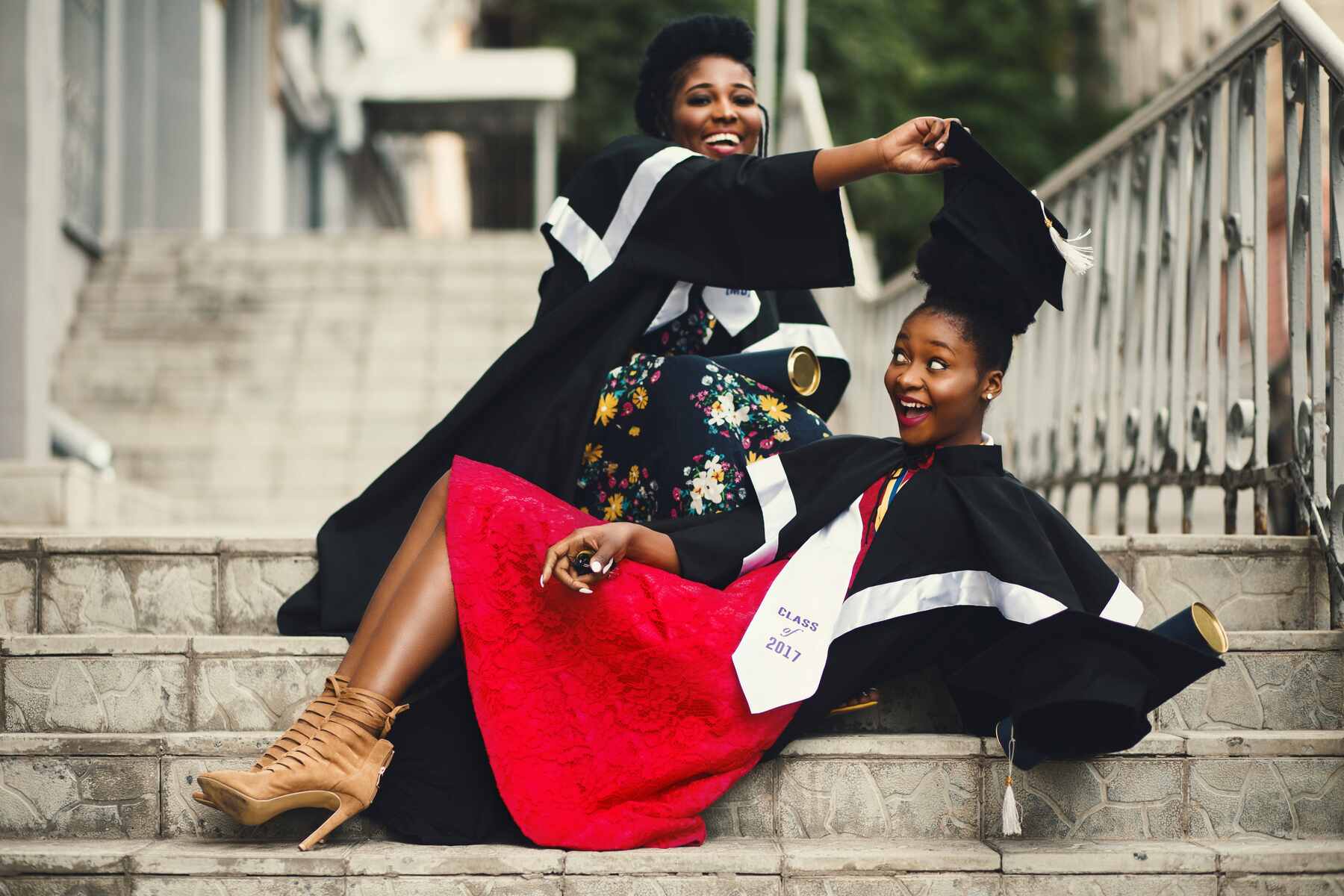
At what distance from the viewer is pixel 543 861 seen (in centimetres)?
254

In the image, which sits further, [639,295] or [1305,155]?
[1305,155]

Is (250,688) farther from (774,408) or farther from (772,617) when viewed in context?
(774,408)

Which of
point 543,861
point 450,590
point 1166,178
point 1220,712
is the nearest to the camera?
point 543,861

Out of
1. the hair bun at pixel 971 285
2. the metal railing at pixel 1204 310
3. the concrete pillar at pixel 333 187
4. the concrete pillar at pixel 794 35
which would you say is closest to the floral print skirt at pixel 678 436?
the hair bun at pixel 971 285

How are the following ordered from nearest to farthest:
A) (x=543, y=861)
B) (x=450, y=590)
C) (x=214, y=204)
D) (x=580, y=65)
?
(x=543, y=861) → (x=450, y=590) → (x=214, y=204) → (x=580, y=65)

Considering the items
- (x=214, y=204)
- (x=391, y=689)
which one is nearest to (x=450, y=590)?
(x=391, y=689)

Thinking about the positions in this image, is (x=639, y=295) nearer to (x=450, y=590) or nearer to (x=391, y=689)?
(x=450, y=590)

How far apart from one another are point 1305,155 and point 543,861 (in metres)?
2.52

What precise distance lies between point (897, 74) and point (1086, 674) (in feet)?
55.3

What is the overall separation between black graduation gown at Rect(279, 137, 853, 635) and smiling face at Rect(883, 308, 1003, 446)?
9.4 inches

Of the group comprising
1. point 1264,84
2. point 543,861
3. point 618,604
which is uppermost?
point 1264,84

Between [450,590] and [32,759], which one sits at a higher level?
[450,590]

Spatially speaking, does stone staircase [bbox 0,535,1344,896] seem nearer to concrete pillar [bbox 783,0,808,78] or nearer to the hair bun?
the hair bun

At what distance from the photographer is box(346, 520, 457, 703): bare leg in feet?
8.81
